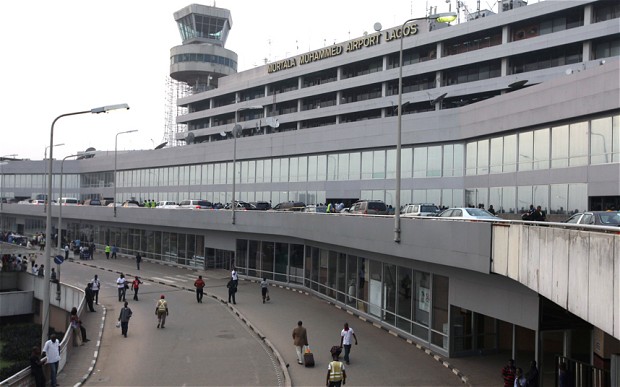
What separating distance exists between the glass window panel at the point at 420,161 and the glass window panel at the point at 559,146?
12.3 meters

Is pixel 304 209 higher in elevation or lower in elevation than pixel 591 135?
lower

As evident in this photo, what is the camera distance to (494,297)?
57.7 ft

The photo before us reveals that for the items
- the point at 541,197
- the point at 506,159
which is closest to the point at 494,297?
the point at 541,197

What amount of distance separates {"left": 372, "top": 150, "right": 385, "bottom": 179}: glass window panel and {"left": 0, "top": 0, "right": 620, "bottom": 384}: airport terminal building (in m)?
0.12

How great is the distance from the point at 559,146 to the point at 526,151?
2920mm

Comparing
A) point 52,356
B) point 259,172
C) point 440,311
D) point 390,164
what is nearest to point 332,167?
point 390,164

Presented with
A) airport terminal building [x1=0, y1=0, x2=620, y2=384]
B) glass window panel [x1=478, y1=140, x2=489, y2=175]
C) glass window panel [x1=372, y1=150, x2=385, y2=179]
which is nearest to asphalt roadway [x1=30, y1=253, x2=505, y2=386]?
airport terminal building [x1=0, y1=0, x2=620, y2=384]

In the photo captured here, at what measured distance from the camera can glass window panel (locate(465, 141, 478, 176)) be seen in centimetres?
3922

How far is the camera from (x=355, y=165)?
1923 inches

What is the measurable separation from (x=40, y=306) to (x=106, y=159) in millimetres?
47587

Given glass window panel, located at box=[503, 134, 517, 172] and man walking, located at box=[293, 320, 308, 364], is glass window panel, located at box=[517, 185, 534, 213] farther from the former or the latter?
man walking, located at box=[293, 320, 308, 364]

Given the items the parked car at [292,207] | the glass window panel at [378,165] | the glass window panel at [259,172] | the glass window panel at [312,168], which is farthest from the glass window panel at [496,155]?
the glass window panel at [259,172]

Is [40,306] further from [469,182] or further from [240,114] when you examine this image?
[240,114]

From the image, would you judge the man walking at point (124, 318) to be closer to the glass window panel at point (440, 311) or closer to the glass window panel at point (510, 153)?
the glass window panel at point (440, 311)
